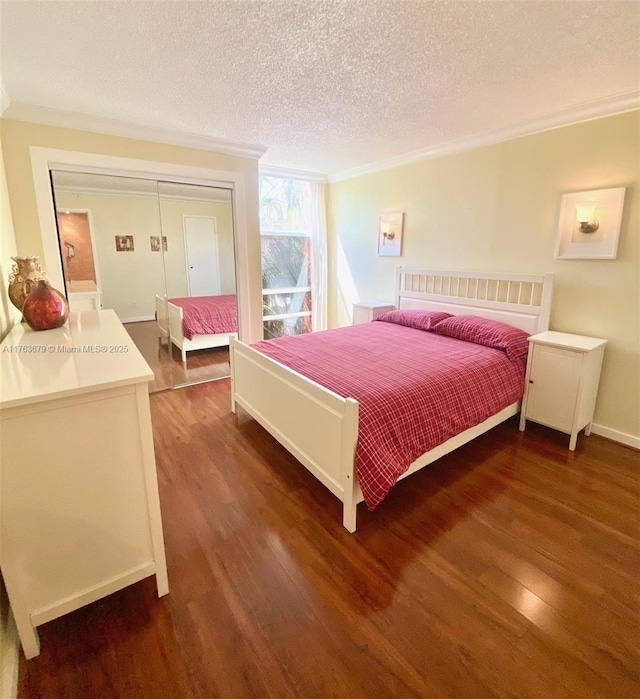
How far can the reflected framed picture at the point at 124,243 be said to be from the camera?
3.38 meters

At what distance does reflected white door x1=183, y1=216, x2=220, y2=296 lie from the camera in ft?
12.3

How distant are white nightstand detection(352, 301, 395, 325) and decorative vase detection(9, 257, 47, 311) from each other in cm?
313

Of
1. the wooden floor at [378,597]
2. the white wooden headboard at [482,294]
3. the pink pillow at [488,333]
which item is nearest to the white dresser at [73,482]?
the wooden floor at [378,597]

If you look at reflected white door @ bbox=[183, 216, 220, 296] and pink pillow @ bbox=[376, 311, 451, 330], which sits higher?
reflected white door @ bbox=[183, 216, 220, 296]

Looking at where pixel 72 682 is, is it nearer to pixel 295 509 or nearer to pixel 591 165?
pixel 295 509

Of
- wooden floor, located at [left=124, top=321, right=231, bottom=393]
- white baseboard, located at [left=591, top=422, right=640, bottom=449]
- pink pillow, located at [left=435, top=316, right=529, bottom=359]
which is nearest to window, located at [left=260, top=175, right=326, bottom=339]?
wooden floor, located at [left=124, top=321, right=231, bottom=393]

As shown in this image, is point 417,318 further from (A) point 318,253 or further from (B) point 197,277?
(B) point 197,277

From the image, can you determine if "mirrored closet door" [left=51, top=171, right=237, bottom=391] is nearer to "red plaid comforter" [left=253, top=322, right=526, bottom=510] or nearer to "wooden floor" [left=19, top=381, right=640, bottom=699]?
"red plaid comforter" [left=253, top=322, right=526, bottom=510]

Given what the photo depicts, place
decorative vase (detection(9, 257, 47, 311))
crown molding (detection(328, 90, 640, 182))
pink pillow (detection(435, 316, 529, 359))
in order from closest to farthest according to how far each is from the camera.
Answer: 1. decorative vase (detection(9, 257, 47, 311))
2. crown molding (detection(328, 90, 640, 182))
3. pink pillow (detection(435, 316, 529, 359))

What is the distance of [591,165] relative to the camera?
272 cm

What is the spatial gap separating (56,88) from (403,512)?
11.5ft

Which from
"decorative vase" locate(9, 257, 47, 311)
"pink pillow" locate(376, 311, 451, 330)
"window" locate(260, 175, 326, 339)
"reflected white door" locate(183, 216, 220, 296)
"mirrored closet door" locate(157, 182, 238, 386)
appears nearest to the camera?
"decorative vase" locate(9, 257, 47, 311)

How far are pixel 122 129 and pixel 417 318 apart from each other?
315cm

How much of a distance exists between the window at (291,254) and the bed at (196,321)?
2.97 feet
